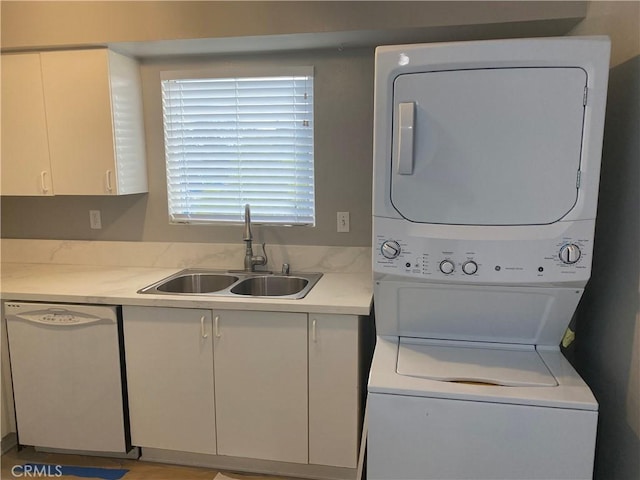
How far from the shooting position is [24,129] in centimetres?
235

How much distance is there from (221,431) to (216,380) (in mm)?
254

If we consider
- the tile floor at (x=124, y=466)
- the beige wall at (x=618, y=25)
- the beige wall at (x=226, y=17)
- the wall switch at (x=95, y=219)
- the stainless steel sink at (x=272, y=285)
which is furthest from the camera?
the wall switch at (x=95, y=219)

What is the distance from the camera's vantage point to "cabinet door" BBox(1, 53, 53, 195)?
7.53ft

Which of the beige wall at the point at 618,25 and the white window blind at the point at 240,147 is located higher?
the beige wall at the point at 618,25

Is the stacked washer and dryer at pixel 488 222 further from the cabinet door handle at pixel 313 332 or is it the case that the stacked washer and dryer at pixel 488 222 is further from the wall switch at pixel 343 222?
the wall switch at pixel 343 222

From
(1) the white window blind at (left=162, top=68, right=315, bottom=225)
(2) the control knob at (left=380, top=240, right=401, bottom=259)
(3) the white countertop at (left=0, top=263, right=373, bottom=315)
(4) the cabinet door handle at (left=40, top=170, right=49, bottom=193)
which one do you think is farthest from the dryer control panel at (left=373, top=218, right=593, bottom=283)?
(4) the cabinet door handle at (left=40, top=170, right=49, bottom=193)

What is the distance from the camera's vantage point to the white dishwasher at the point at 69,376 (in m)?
2.12

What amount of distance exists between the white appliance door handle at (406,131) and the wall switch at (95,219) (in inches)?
79.4

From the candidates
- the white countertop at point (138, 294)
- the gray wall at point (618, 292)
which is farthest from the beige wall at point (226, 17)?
the white countertop at point (138, 294)

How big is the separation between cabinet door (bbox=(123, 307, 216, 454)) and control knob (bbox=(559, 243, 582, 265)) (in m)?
1.42

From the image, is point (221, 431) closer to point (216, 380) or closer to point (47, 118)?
point (216, 380)

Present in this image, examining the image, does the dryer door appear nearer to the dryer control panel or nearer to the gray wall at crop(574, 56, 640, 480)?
the dryer control panel

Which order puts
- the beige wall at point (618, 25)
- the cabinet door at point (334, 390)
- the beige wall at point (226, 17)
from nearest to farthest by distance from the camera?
the beige wall at point (618, 25)
the beige wall at point (226, 17)
the cabinet door at point (334, 390)

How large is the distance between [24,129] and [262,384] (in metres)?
1.75
